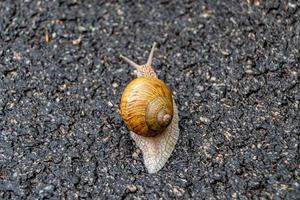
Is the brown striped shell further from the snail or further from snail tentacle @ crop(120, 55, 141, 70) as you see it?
snail tentacle @ crop(120, 55, 141, 70)

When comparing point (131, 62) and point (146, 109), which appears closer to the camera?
point (146, 109)

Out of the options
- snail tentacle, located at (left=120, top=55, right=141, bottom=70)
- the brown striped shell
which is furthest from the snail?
snail tentacle, located at (left=120, top=55, right=141, bottom=70)

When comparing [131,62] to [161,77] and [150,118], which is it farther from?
[150,118]

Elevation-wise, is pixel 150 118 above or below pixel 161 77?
above

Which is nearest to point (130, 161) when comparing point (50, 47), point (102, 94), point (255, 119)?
point (102, 94)

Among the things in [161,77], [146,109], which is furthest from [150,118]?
[161,77]

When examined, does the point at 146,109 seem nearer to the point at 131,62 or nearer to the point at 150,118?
the point at 150,118
